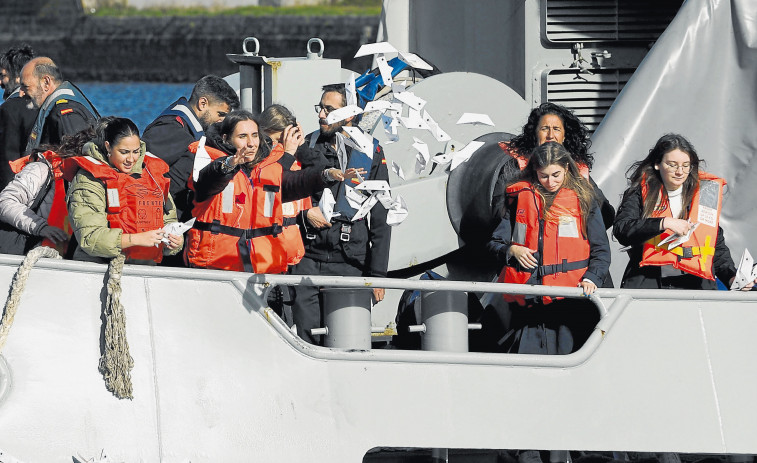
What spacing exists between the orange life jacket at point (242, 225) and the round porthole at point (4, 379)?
2.69 ft

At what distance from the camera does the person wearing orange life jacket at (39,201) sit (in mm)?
4629

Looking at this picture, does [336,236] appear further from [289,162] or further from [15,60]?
[15,60]

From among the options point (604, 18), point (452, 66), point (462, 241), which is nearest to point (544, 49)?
point (604, 18)

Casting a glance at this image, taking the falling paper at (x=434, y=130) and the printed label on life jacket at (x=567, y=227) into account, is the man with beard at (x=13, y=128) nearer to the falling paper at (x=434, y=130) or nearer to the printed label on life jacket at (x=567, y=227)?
the falling paper at (x=434, y=130)

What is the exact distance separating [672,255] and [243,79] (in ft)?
8.32

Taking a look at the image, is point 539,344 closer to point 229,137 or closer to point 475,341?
point 475,341

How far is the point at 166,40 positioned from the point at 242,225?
35973 mm

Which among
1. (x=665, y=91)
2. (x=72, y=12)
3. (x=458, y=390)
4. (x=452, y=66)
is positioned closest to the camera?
(x=458, y=390)

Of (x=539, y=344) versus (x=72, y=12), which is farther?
(x=72, y=12)

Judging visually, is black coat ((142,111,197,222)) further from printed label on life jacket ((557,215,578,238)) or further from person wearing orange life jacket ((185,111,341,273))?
printed label on life jacket ((557,215,578,238))

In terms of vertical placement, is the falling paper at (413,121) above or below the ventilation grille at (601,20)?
below

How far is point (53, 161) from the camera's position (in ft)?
15.7

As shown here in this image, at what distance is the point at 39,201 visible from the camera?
4840mm

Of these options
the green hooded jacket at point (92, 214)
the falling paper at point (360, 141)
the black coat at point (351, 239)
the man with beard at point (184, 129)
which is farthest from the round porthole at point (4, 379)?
the falling paper at point (360, 141)
